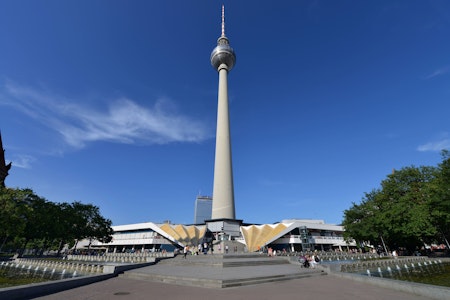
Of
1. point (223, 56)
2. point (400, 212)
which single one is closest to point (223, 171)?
point (400, 212)

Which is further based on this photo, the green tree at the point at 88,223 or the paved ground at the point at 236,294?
the green tree at the point at 88,223

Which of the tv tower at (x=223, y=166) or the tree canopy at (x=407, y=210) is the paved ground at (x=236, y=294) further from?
the tv tower at (x=223, y=166)

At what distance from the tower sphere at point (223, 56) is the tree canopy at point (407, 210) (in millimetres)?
52216

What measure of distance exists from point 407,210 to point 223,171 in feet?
112

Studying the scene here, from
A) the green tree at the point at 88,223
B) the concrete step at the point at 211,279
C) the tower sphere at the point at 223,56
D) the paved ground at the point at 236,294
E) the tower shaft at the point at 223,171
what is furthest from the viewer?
the tower sphere at the point at 223,56

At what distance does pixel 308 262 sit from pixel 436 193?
19642 millimetres

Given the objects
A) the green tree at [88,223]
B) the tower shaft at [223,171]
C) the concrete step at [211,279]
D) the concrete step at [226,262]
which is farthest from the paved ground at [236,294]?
the tower shaft at [223,171]

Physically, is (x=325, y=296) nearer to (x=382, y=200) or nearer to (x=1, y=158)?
(x=382, y=200)

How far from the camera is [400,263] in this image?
84.3 feet

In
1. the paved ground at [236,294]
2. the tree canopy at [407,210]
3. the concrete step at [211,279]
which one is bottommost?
the paved ground at [236,294]

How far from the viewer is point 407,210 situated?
105 ft

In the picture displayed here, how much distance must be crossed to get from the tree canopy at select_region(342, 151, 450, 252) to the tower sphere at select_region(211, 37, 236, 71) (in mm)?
52216

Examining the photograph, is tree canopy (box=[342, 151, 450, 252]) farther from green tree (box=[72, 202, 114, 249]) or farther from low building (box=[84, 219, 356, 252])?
green tree (box=[72, 202, 114, 249])

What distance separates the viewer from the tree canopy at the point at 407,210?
28328 mm
